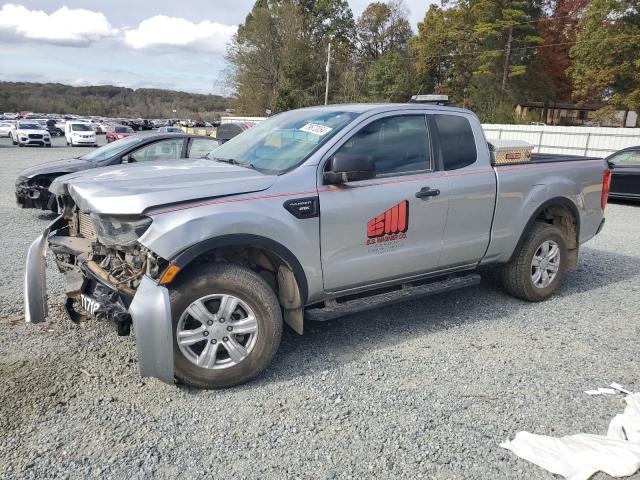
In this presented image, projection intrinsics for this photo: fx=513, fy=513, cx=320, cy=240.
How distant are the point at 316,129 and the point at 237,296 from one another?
150 centimetres

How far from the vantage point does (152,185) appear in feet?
11.0

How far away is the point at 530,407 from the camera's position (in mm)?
3270

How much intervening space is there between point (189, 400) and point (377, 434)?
121 centimetres

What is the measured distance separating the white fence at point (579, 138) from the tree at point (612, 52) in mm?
9888

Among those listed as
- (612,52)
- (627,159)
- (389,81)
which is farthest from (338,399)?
(389,81)

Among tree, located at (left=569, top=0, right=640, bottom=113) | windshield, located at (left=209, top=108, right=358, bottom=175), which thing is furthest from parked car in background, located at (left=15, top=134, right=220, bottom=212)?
tree, located at (left=569, top=0, right=640, bottom=113)

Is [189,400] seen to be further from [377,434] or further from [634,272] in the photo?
[634,272]

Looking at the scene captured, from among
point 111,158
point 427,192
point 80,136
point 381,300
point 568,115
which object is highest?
point 568,115

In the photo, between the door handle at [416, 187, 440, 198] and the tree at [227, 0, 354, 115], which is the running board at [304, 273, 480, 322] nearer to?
the door handle at [416, 187, 440, 198]

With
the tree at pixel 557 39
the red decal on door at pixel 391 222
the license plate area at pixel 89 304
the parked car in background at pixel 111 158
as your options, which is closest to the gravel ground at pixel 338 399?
the license plate area at pixel 89 304

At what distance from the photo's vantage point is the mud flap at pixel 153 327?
119 inches

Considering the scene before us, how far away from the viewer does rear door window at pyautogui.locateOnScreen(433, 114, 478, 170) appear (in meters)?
4.41

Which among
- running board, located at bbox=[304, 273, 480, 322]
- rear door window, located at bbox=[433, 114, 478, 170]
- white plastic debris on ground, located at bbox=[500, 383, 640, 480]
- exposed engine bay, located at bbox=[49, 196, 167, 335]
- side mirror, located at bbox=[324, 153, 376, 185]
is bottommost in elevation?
white plastic debris on ground, located at bbox=[500, 383, 640, 480]

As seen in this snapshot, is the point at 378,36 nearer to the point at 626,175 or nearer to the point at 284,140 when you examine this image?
the point at 626,175
